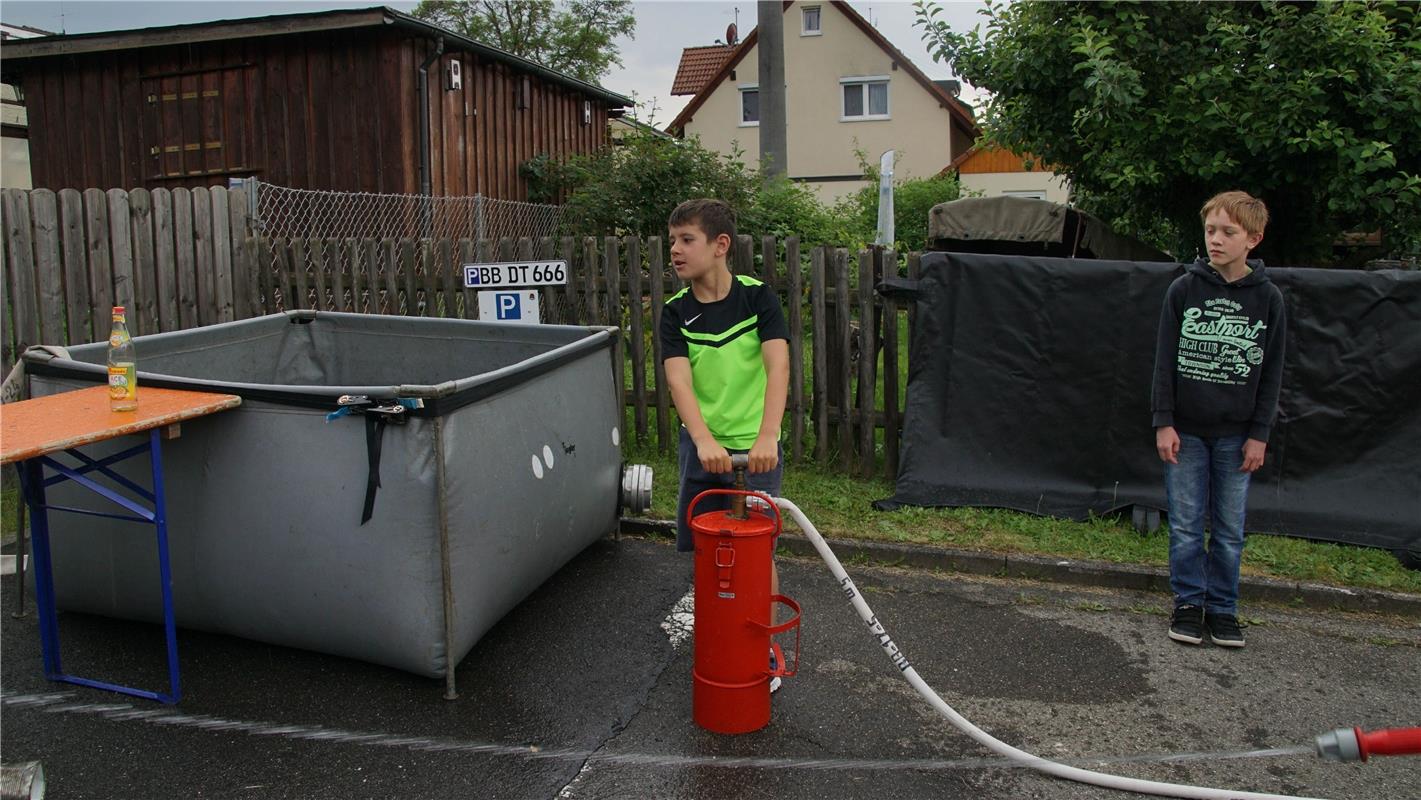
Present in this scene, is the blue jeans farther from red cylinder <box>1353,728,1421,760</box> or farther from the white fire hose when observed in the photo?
red cylinder <box>1353,728,1421,760</box>

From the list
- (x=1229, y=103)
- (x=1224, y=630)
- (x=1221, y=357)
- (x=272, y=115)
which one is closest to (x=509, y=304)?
(x=1221, y=357)

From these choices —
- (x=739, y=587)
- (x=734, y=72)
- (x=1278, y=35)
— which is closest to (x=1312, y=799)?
(x=739, y=587)

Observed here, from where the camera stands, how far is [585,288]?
757 cm

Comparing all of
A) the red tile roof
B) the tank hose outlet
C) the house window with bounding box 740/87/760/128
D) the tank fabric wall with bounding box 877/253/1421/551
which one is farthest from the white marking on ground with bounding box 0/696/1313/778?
the red tile roof

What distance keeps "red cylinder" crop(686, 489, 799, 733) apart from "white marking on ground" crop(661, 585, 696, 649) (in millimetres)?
807

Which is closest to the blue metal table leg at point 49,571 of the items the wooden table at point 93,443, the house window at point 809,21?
the wooden table at point 93,443

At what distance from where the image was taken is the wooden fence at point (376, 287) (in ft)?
22.7

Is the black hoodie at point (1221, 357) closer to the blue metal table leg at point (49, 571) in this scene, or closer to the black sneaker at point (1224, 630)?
the black sneaker at point (1224, 630)

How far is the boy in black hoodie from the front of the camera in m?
4.50

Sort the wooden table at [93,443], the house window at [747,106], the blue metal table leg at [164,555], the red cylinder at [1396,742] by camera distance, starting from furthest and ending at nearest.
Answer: the house window at [747,106], the blue metal table leg at [164,555], the wooden table at [93,443], the red cylinder at [1396,742]

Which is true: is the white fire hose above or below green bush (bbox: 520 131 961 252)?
below

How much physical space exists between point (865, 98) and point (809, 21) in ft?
12.1

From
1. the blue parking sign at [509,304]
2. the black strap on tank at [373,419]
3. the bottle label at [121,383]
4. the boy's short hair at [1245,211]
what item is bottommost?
the black strap on tank at [373,419]

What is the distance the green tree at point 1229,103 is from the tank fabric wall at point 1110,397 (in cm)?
209
